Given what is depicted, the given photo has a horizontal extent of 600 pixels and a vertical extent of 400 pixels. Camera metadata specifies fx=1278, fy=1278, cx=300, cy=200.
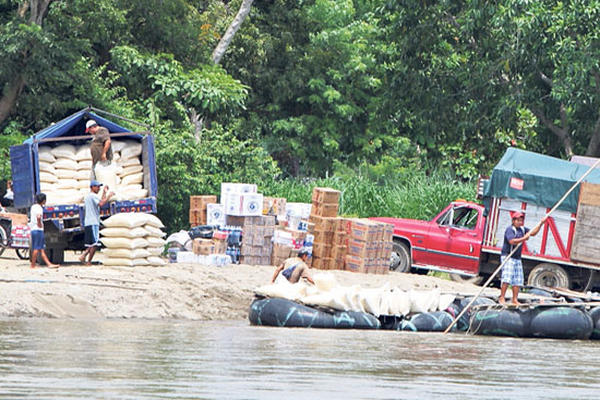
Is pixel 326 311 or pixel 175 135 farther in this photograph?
pixel 175 135

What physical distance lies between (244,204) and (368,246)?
2.46 metres

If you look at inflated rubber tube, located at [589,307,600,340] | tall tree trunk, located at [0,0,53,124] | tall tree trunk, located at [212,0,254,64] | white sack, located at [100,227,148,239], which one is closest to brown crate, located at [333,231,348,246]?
white sack, located at [100,227,148,239]

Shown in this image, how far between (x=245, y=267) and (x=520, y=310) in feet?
19.2

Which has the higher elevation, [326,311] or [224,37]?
[224,37]

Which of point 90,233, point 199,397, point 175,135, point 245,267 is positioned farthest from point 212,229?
point 199,397

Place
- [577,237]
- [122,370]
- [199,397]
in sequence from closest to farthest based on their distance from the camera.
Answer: [199,397] < [122,370] < [577,237]

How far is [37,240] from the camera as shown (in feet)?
67.9

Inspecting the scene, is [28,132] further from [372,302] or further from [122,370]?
[122,370]

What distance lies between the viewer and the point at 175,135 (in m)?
28.8

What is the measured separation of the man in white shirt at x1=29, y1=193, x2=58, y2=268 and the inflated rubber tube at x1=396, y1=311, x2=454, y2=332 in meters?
6.14

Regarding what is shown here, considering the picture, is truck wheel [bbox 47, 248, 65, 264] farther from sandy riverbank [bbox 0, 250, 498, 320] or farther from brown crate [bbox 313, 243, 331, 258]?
brown crate [bbox 313, 243, 331, 258]

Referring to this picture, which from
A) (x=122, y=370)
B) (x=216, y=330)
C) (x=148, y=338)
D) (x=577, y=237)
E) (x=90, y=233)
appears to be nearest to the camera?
(x=122, y=370)

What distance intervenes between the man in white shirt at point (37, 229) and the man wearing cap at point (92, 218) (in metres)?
0.79

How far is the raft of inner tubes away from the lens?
697 inches
